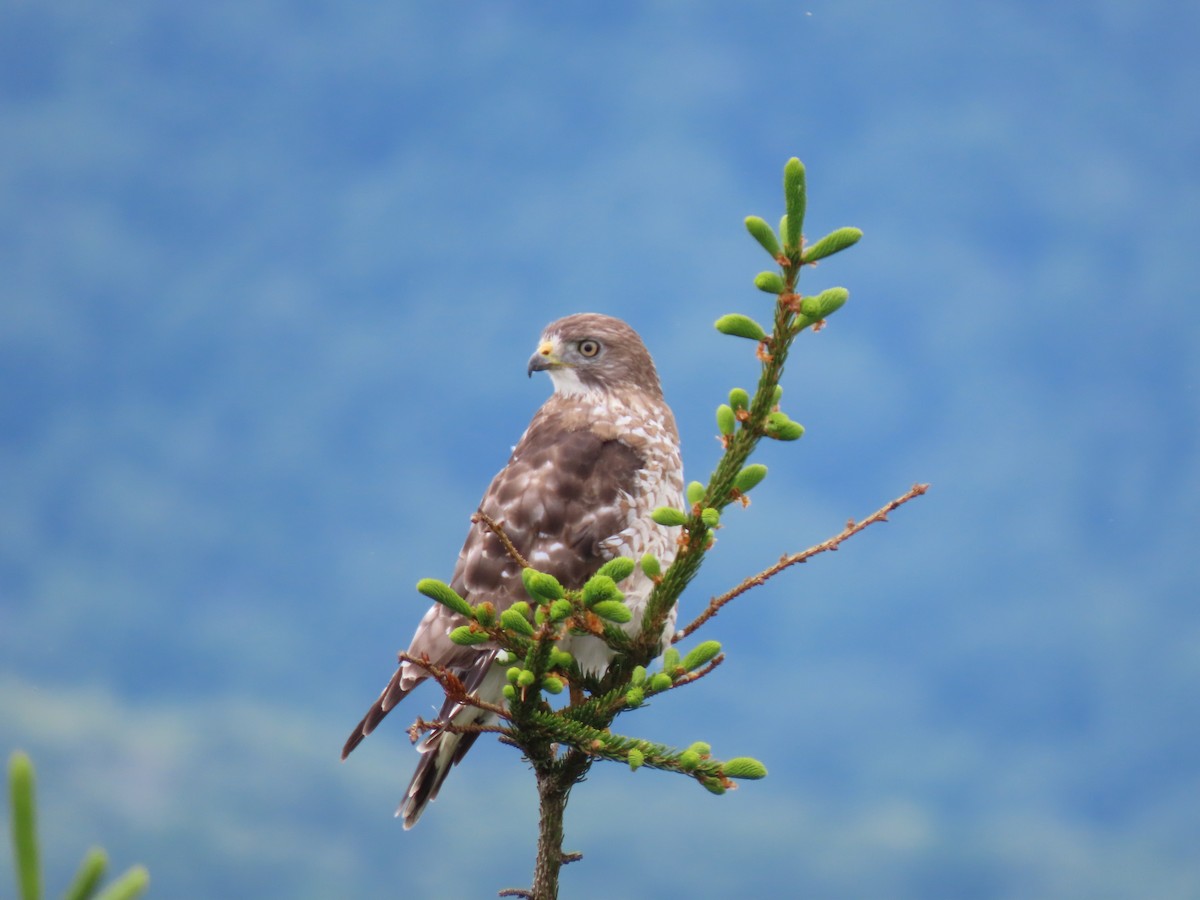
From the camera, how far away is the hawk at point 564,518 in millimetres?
5664

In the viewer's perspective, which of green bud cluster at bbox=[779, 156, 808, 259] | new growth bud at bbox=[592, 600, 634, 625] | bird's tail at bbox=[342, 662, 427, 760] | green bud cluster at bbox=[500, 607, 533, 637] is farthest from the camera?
bird's tail at bbox=[342, 662, 427, 760]

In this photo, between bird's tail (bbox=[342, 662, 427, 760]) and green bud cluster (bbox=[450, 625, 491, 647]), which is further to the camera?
bird's tail (bbox=[342, 662, 427, 760])

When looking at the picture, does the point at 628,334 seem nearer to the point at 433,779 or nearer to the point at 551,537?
the point at 551,537

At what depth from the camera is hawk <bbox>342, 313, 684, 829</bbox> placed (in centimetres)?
Result: 566

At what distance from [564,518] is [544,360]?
107 centimetres

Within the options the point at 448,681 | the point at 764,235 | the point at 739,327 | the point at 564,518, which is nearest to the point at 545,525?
the point at 564,518

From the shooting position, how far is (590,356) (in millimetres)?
6574

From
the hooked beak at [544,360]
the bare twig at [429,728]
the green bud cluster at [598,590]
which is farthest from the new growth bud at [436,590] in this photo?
the hooked beak at [544,360]

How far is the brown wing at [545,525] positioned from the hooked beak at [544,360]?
1.76ft

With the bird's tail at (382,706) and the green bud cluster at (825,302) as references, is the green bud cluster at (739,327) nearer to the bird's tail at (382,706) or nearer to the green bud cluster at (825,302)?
the green bud cluster at (825,302)

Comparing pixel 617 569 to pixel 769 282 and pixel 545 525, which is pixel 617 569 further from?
pixel 545 525

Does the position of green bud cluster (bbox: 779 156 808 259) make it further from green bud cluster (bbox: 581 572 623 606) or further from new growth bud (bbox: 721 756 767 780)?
new growth bud (bbox: 721 756 767 780)

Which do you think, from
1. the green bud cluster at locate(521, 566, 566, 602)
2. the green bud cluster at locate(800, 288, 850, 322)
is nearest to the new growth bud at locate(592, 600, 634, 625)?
the green bud cluster at locate(521, 566, 566, 602)

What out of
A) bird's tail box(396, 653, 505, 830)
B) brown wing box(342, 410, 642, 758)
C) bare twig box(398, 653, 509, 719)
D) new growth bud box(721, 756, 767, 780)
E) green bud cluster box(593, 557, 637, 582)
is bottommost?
new growth bud box(721, 756, 767, 780)
